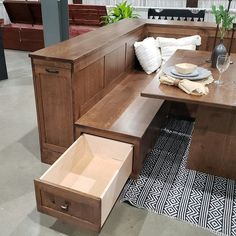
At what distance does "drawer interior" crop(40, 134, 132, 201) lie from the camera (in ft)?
5.95

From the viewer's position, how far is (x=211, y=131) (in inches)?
82.7

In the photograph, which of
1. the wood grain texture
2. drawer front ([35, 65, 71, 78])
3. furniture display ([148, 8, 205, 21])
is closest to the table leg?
the wood grain texture

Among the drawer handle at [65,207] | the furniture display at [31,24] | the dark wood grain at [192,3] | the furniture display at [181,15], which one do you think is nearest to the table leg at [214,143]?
the drawer handle at [65,207]

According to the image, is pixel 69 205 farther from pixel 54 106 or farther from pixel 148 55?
pixel 148 55

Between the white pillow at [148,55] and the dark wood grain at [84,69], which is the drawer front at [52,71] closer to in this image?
the dark wood grain at [84,69]

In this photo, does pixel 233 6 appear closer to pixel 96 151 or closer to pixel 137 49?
pixel 137 49

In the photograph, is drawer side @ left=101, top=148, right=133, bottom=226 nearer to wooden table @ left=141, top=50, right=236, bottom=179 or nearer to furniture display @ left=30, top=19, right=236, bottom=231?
furniture display @ left=30, top=19, right=236, bottom=231

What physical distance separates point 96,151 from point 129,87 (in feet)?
3.02

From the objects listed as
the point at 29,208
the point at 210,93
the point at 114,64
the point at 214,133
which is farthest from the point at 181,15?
the point at 29,208

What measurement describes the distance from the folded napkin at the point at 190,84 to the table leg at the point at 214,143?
250mm

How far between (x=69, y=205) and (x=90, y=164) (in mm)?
537

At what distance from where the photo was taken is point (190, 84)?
1.81 meters

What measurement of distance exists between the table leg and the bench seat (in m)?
0.36

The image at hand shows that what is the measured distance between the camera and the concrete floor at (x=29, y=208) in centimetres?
170
